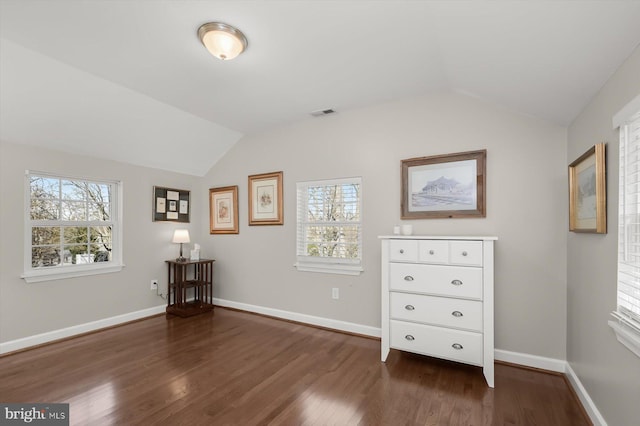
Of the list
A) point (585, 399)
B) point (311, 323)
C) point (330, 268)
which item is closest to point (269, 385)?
point (311, 323)

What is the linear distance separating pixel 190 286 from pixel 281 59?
3513mm

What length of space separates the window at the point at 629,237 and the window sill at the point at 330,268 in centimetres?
218

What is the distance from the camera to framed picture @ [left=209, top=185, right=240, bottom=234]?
4.51m

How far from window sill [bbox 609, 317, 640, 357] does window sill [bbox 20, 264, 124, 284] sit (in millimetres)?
4696

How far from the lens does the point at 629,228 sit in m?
1.51

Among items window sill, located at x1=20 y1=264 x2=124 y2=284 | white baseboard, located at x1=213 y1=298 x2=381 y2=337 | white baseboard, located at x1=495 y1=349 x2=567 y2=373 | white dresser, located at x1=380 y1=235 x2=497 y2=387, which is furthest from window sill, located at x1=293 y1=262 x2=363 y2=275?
window sill, located at x1=20 y1=264 x2=124 y2=284

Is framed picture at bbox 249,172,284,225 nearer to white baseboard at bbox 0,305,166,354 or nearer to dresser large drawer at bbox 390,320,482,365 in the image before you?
white baseboard at bbox 0,305,166,354

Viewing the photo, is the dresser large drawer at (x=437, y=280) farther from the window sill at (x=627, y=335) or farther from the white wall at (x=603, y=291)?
the window sill at (x=627, y=335)

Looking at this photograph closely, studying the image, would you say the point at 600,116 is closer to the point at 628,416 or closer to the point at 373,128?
the point at 628,416

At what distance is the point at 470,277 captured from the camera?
96.6 inches

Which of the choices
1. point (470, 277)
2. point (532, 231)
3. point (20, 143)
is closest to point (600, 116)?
point (532, 231)

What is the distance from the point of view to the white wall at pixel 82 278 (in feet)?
9.86

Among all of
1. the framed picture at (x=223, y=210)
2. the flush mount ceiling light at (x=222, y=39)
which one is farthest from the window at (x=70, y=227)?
the flush mount ceiling light at (x=222, y=39)

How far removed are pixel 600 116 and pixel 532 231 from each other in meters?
1.10
